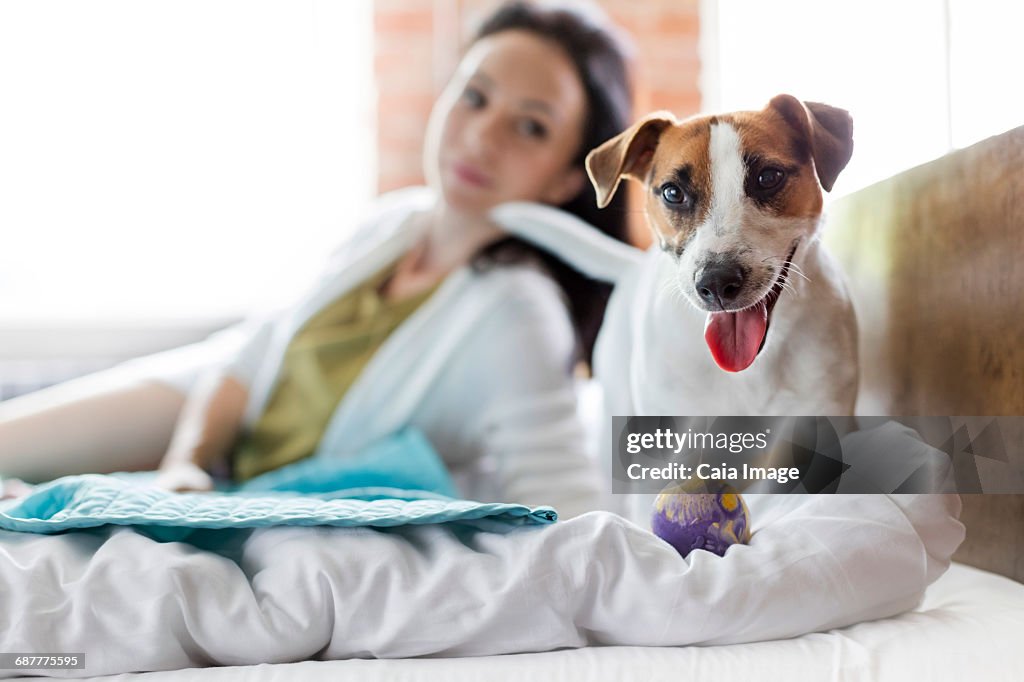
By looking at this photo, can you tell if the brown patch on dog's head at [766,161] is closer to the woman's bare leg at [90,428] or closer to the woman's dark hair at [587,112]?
the woman's dark hair at [587,112]

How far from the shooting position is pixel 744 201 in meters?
0.53

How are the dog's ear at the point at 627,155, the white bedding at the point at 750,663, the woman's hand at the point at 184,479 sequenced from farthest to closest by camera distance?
the woman's hand at the point at 184,479 < the dog's ear at the point at 627,155 < the white bedding at the point at 750,663

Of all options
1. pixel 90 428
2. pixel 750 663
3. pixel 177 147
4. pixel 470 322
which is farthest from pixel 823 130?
pixel 177 147

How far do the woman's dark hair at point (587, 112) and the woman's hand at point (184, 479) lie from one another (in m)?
0.45

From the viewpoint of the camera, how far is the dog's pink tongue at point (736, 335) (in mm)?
556

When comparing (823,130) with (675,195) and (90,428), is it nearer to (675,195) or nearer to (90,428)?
(675,195)

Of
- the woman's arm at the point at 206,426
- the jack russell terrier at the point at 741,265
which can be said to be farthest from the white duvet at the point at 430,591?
the woman's arm at the point at 206,426

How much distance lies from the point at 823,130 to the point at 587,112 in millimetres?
443

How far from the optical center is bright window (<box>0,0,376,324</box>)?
1810mm

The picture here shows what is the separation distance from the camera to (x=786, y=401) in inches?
23.7

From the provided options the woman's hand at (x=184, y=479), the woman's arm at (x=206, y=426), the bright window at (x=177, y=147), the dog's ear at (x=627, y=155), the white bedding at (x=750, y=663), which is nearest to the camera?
the white bedding at (x=750, y=663)

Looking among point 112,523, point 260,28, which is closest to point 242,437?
point 112,523

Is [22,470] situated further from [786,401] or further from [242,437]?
[786,401]

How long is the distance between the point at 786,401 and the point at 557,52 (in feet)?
1.89
